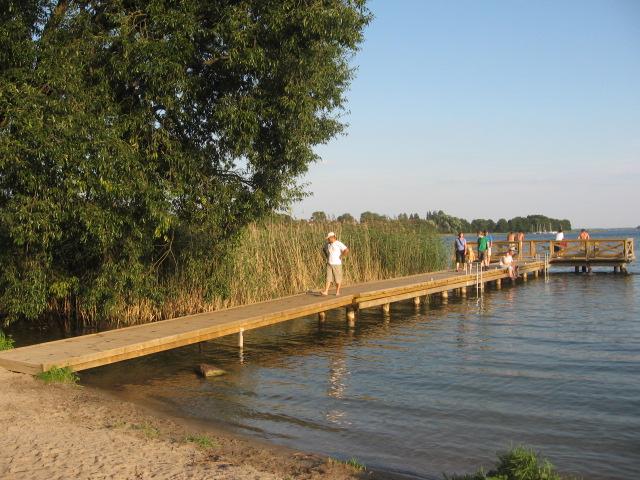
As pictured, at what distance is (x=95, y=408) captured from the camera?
783 centimetres

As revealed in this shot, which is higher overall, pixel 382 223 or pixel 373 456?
pixel 382 223

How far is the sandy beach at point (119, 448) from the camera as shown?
552 cm

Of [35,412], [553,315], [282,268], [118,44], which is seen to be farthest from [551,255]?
[35,412]

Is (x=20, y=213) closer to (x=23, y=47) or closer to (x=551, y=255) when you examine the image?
(x=23, y=47)

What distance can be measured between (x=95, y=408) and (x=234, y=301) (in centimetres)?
782

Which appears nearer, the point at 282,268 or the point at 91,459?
the point at 91,459

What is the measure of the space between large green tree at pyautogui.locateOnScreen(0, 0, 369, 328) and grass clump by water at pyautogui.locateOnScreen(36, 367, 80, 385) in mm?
2117

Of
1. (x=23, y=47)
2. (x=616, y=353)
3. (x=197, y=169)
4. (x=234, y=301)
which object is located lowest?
(x=616, y=353)

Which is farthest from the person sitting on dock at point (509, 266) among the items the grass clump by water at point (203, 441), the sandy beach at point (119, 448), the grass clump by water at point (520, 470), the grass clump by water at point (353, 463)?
the grass clump by water at point (520, 470)

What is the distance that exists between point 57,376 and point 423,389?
537 cm

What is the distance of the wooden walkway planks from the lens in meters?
9.46

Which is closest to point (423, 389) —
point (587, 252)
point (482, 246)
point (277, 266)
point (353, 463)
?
point (353, 463)

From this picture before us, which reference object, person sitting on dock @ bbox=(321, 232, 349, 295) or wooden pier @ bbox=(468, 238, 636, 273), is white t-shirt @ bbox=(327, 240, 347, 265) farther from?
wooden pier @ bbox=(468, 238, 636, 273)

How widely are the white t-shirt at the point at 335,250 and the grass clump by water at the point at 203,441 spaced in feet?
29.4
